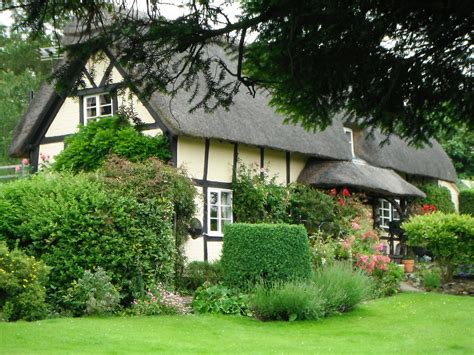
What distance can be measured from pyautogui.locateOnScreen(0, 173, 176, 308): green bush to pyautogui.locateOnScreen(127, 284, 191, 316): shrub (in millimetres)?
183

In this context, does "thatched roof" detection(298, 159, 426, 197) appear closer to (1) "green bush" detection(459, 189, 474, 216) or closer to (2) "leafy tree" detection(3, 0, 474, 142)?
(1) "green bush" detection(459, 189, 474, 216)

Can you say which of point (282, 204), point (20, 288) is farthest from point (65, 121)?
point (20, 288)

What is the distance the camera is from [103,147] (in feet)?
58.6

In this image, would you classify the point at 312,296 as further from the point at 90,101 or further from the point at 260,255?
the point at 90,101

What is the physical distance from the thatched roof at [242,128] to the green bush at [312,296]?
351 centimetres

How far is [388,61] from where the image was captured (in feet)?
20.1

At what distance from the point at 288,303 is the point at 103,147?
20.9ft

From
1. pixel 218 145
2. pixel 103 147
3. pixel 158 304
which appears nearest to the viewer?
pixel 158 304

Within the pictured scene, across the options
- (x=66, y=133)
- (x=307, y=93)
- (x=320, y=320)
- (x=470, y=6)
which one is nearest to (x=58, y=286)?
(x=320, y=320)

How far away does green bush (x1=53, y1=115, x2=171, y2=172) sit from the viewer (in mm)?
17562

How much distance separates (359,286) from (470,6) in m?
9.44

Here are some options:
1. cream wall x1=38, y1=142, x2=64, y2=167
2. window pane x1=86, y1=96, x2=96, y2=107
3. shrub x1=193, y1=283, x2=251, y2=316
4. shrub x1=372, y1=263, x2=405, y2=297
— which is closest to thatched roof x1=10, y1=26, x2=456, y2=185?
cream wall x1=38, y1=142, x2=64, y2=167

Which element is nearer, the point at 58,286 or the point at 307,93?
the point at 307,93

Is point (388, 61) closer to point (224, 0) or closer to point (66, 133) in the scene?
point (224, 0)
